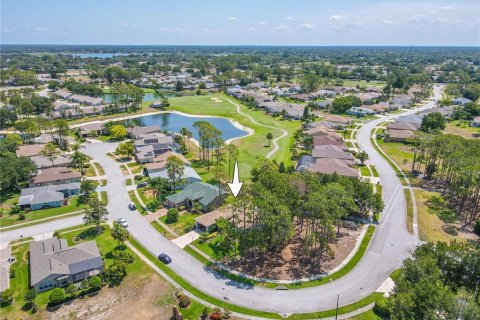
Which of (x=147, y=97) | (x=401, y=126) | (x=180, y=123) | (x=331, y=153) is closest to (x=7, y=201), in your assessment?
(x=331, y=153)

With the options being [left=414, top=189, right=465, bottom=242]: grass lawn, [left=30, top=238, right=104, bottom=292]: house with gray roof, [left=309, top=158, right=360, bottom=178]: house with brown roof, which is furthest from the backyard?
[left=309, top=158, right=360, bottom=178]: house with brown roof

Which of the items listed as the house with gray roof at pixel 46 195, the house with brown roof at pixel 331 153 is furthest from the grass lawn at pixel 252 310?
the house with brown roof at pixel 331 153

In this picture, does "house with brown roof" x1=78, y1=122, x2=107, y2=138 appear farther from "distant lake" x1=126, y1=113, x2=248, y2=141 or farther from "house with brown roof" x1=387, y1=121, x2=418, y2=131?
"house with brown roof" x1=387, y1=121, x2=418, y2=131

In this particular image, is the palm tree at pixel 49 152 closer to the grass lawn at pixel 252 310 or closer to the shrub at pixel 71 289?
the shrub at pixel 71 289

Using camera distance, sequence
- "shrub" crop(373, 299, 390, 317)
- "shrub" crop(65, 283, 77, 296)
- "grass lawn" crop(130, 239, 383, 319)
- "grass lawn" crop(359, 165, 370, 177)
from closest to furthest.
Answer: "shrub" crop(373, 299, 390, 317)
"grass lawn" crop(130, 239, 383, 319)
"shrub" crop(65, 283, 77, 296)
"grass lawn" crop(359, 165, 370, 177)

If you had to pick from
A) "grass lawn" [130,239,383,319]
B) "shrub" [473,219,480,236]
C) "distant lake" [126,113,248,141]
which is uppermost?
"distant lake" [126,113,248,141]
